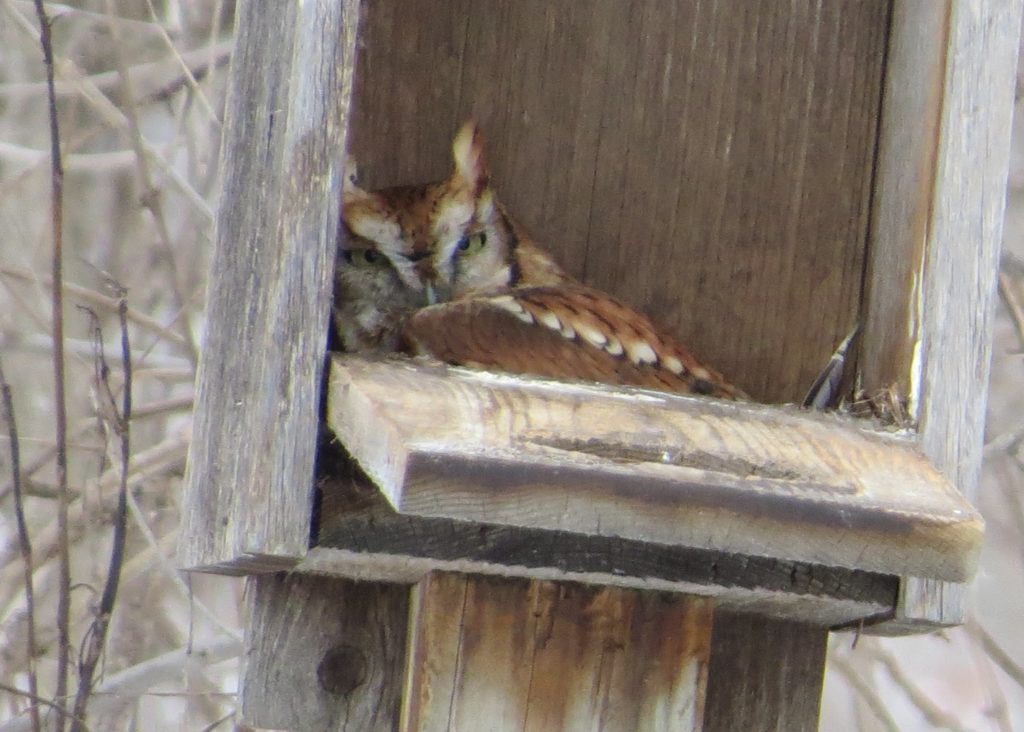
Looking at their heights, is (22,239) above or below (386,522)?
above

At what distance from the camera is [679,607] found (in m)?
1.99

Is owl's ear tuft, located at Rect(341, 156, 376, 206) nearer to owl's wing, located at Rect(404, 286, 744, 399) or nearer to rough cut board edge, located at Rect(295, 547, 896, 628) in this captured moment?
owl's wing, located at Rect(404, 286, 744, 399)

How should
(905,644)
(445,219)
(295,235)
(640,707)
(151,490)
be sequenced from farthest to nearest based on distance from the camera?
(905,644) → (151,490) → (445,219) → (640,707) → (295,235)

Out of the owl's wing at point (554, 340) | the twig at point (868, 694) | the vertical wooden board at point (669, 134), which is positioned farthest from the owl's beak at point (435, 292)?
the twig at point (868, 694)

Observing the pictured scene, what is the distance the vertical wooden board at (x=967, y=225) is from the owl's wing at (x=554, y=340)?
0.35m

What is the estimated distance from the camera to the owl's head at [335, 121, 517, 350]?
2.44m

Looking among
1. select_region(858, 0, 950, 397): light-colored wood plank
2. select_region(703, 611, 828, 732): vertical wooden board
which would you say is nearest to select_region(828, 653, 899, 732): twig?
select_region(703, 611, 828, 732): vertical wooden board

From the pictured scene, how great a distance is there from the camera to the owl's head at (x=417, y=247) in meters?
2.44

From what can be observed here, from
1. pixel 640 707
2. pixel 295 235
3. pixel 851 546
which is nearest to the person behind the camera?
pixel 851 546

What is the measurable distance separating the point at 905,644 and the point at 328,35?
4.40 metres

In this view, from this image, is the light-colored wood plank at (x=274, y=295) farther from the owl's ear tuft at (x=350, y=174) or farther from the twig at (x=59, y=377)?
the twig at (x=59, y=377)

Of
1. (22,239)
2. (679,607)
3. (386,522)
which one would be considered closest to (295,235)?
(386,522)

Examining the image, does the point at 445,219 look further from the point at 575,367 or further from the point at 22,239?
the point at 22,239

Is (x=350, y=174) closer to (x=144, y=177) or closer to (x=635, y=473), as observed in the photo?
(x=144, y=177)
